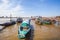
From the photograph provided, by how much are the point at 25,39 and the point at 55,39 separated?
130 centimetres

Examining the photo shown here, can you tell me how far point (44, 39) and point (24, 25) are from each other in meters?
1.49

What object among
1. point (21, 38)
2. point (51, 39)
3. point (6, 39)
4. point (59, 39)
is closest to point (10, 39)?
point (6, 39)

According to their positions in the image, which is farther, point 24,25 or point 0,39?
point 24,25

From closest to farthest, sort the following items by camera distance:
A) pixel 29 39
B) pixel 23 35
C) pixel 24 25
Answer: pixel 23 35 < pixel 29 39 < pixel 24 25

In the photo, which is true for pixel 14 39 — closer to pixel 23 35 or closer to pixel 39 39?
pixel 23 35

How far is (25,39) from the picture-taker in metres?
4.68

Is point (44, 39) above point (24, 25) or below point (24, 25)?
below

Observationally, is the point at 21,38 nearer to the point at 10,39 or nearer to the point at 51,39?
the point at 10,39

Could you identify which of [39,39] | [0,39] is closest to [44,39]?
[39,39]

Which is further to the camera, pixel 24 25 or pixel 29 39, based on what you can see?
pixel 24 25

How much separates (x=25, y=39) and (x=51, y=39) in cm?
115

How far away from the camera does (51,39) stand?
498cm

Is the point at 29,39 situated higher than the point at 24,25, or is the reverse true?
the point at 24,25

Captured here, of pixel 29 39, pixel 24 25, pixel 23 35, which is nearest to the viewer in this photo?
pixel 23 35
